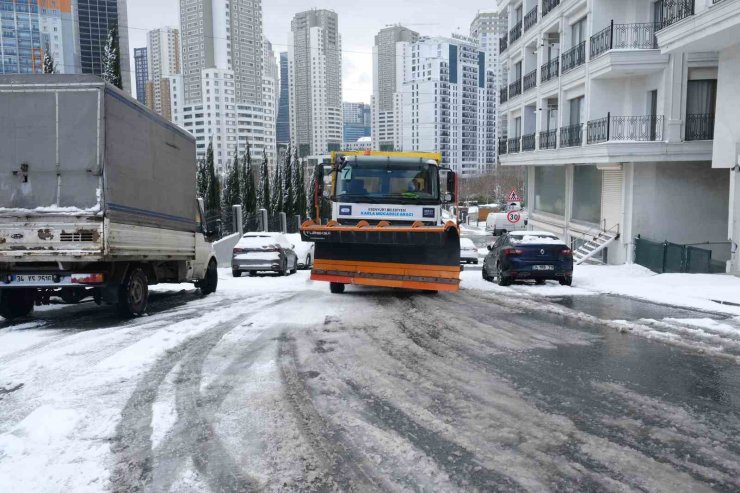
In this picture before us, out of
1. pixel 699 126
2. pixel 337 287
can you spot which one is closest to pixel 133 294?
pixel 337 287

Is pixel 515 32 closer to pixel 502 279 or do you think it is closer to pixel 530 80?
pixel 530 80

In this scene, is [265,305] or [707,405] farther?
[265,305]

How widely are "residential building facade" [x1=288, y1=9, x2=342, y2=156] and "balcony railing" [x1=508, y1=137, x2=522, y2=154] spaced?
120m

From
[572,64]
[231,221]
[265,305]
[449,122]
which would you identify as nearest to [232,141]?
[449,122]

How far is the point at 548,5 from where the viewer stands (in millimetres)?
30062

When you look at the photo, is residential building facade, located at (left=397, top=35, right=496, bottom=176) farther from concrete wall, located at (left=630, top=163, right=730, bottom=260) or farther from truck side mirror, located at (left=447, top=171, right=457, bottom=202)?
truck side mirror, located at (left=447, top=171, right=457, bottom=202)

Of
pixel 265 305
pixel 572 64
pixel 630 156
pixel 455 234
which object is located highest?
pixel 572 64

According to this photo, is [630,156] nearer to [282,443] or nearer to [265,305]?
[265,305]

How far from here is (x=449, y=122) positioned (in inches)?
5423

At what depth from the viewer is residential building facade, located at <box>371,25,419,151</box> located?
123531mm

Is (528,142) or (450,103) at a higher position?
(450,103)

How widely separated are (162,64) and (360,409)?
16787cm

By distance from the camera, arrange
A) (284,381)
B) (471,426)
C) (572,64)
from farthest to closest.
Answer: (572,64) < (284,381) < (471,426)

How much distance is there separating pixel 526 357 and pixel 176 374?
4.12m
